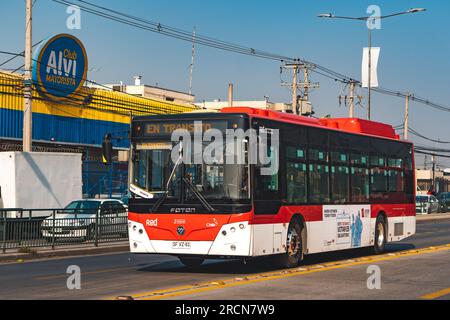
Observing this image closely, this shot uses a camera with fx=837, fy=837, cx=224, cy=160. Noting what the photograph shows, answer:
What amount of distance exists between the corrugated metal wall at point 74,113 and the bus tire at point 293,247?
2862cm

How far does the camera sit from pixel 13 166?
3014 cm

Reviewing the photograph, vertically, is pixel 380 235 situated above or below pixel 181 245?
below

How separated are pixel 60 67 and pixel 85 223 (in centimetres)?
2443

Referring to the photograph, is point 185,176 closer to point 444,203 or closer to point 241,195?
point 241,195

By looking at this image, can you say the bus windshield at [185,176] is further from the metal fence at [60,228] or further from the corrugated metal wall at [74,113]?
the corrugated metal wall at [74,113]

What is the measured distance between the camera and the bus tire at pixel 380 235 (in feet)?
76.9

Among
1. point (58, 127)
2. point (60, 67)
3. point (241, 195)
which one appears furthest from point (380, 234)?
point (58, 127)

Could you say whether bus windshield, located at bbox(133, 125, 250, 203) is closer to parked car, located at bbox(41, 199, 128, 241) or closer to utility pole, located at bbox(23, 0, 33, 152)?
parked car, located at bbox(41, 199, 128, 241)

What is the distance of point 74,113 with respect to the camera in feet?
181

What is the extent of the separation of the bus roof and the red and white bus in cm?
6

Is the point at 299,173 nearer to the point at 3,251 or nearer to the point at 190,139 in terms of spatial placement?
the point at 190,139

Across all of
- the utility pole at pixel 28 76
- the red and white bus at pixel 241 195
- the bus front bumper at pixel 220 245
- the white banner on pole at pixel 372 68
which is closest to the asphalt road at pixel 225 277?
the bus front bumper at pixel 220 245

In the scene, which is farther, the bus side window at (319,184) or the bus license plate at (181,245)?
the bus side window at (319,184)
